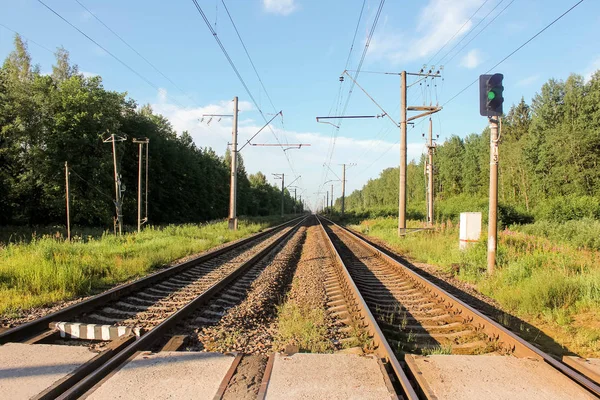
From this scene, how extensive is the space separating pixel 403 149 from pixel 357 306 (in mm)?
15049

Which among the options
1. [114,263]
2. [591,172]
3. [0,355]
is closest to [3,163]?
[114,263]

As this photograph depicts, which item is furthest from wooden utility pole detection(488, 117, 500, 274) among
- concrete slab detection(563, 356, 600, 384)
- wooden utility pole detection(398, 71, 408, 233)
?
wooden utility pole detection(398, 71, 408, 233)

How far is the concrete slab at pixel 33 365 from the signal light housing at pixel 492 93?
30.3 feet

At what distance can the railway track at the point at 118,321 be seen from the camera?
3.53 meters

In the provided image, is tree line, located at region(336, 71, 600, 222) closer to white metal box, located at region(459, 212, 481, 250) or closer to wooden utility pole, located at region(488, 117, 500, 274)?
white metal box, located at region(459, 212, 481, 250)

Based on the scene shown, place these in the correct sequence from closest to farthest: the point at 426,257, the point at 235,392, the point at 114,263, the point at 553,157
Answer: the point at 235,392, the point at 114,263, the point at 426,257, the point at 553,157

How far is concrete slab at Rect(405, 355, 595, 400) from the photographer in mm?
3207

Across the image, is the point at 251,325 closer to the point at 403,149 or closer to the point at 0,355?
the point at 0,355

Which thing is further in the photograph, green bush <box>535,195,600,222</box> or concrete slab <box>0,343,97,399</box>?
green bush <box>535,195,600,222</box>

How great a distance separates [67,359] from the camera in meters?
3.77

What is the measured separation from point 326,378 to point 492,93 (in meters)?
8.21

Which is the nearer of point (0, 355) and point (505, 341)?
point (0, 355)

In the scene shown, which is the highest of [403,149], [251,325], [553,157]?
[553,157]

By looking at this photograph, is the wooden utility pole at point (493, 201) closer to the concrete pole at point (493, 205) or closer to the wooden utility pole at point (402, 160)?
the concrete pole at point (493, 205)
